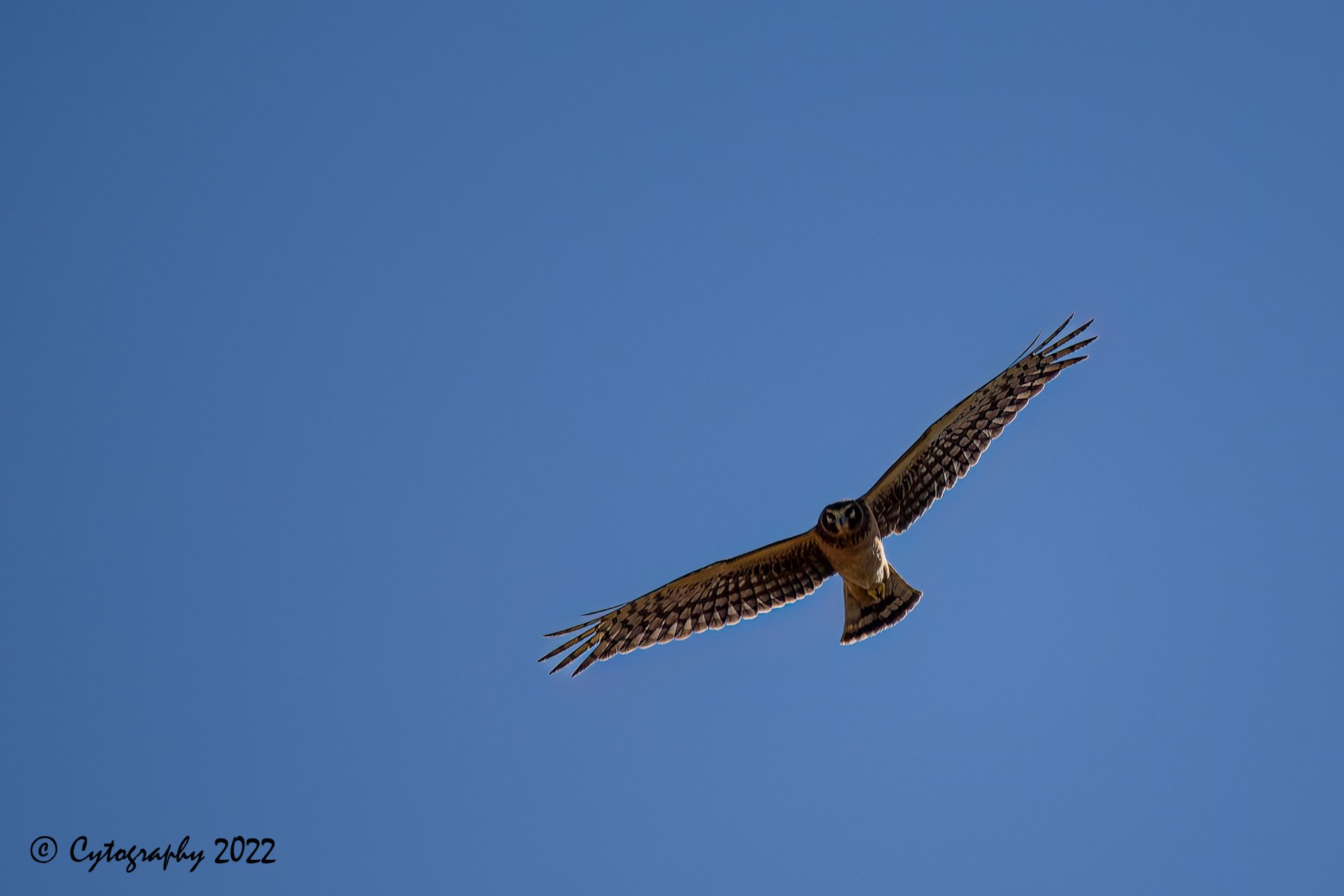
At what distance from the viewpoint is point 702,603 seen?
13.0m

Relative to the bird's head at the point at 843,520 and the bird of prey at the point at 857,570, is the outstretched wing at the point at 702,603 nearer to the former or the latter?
the bird of prey at the point at 857,570

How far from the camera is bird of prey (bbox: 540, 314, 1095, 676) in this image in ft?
41.0

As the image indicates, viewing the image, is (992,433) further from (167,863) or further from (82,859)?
(82,859)

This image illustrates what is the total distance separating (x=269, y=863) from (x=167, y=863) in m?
1.06

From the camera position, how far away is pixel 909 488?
12.6 meters

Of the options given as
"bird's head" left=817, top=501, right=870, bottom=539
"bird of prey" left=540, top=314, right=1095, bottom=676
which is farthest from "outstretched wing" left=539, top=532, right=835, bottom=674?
"bird's head" left=817, top=501, right=870, bottom=539

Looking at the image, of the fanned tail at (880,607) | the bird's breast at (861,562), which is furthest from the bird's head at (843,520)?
the fanned tail at (880,607)

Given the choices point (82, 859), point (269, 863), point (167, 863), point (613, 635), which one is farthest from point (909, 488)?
point (82, 859)

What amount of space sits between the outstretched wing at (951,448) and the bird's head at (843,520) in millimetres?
746

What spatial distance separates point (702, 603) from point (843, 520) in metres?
2.08

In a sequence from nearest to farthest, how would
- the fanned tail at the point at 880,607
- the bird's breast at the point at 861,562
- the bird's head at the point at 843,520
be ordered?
the bird's head at the point at 843,520 < the bird's breast at the point at 861,562 < the fanned tail at the point at 880,607

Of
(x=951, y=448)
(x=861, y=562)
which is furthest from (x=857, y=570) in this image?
(x=951, y=448)

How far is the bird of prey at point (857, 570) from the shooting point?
12.5 meters

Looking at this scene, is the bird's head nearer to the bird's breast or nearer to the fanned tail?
the bird's breast
